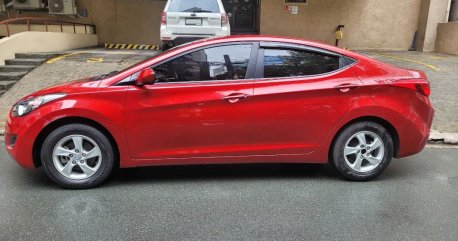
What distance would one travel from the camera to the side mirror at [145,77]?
4.25 meters

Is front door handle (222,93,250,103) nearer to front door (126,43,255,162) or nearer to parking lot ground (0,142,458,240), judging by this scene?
front door (126,43,255,162)

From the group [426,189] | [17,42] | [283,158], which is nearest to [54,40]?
[17,42]

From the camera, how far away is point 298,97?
14.5 feet

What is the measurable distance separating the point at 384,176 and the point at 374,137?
1.93 feet

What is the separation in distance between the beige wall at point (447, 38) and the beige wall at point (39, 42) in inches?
481

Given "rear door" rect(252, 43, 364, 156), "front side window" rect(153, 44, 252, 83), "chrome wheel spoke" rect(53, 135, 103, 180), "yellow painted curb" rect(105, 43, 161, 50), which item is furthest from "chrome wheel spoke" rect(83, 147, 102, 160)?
"yellow painted curb" rect(105, 43, 161, 50)

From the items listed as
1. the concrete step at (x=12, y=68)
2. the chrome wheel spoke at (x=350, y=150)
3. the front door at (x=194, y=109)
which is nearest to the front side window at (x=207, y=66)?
the front door at (x=194, y=109)

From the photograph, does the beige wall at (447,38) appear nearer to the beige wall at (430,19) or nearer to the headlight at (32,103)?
the beige wall at (430,19)

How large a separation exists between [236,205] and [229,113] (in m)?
0.94

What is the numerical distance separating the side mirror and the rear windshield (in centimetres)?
597

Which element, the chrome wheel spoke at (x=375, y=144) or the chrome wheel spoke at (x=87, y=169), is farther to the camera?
the chrome wheel spoke at (x=375, y=144)

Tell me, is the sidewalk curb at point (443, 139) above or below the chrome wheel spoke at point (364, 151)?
below

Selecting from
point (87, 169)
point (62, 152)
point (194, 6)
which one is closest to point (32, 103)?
point (62, 152)

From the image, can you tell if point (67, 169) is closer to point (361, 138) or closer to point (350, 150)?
point (350, 150)
